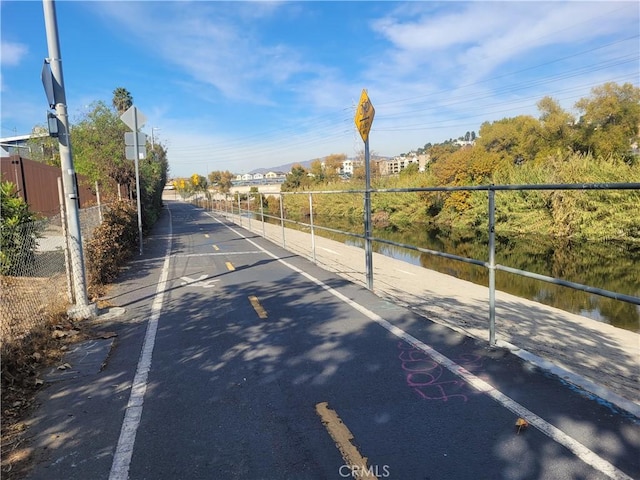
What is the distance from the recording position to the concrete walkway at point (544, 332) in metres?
4.54

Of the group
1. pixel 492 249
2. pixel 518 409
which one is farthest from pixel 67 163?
pixel 518 409

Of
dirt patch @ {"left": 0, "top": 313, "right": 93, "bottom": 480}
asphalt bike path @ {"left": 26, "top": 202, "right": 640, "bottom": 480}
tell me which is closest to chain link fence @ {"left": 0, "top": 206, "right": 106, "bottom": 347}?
dirt patch @ {"left": 0, "top": 313, "right": 93, "bottom": 480}

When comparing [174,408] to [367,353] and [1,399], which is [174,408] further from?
[367,353]

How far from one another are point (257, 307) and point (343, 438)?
13.3 ft

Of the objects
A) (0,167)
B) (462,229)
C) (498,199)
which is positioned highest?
(0,167)

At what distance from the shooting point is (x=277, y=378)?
4.36m

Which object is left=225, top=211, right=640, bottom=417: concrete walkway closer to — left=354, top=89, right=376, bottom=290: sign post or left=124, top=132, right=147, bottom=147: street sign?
left=354, top=89, right=376, bottom=290: sign post

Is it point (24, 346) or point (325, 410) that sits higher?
point (24, 346)

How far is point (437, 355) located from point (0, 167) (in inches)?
776

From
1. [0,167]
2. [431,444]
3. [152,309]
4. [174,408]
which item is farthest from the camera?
[0,167]

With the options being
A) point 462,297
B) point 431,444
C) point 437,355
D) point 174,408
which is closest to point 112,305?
point 174,408

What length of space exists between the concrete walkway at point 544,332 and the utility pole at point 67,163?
4.85 metres

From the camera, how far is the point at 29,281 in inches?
326

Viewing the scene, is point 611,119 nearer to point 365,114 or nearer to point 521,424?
point 365,114
